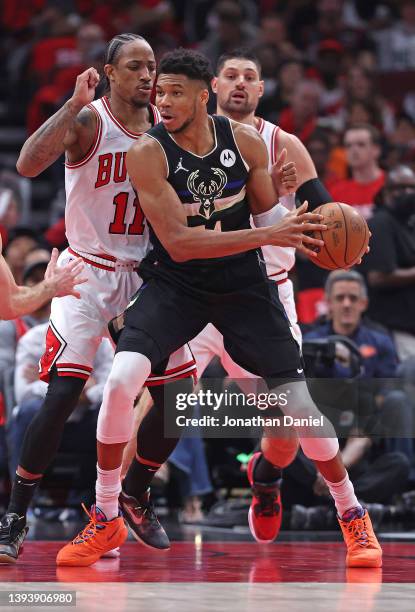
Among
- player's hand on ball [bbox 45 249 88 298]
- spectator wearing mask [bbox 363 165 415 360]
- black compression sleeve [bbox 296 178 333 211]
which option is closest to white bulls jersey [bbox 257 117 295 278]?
black compression sleeve [bbox 296 178 333 211]

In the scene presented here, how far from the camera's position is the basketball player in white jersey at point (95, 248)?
5.55m

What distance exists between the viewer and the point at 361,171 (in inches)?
408

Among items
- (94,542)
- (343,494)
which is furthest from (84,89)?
(343,494)

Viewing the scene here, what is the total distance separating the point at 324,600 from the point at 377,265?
17.6ft

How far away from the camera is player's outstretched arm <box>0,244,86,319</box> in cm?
507

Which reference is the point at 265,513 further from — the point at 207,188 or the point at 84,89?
the point at 84,89

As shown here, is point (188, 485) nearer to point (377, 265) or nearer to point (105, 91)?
point (377, 265)

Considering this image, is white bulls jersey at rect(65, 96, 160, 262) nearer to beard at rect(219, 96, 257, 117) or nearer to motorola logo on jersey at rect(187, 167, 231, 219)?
motorola logo on jersey at rect(187, 167, 231, 219)

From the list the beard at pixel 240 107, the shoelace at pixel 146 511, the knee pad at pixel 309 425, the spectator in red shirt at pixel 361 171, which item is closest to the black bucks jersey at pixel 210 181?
the knee pad at pixel 309 425

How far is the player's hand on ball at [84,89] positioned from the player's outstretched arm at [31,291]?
771mm

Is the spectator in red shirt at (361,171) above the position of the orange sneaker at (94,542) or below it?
above

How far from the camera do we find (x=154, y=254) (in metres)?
5.59

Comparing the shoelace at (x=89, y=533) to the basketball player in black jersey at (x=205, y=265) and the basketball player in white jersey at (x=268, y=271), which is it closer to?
the basketball player in black jersey at (x=205, y=265)

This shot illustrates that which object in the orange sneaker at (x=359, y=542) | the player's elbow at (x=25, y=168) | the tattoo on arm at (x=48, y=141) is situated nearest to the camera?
the orange sneaker at (x=359, y=542)
